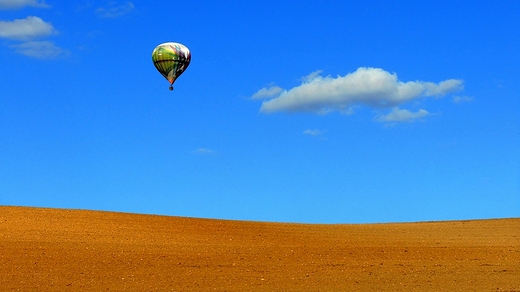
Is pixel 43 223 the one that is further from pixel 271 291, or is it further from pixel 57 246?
pixel 271 291

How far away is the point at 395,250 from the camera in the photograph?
29266mm

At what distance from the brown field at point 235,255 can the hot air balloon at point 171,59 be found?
6.33m

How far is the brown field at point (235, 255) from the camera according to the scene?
21750 mm

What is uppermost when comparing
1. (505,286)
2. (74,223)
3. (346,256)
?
(74,223)

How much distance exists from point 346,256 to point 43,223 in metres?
12.4

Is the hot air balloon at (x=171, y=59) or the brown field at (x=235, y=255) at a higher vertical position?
the hot air balloon at (x=171, y=59)

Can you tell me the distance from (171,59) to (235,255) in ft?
38.4

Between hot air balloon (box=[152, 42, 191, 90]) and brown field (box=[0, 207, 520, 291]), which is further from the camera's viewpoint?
hot air balloon (box=[152, 42, 191, 90])

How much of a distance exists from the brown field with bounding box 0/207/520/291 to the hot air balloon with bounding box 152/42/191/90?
6.33 metres

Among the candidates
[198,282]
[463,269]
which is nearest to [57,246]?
[198,282]

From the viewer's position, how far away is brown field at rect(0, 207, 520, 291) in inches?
856

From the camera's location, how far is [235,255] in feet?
88.2

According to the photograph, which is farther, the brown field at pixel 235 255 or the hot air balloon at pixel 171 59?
the hot air balloon at pixel 171 59

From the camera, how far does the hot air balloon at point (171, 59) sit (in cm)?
3559
